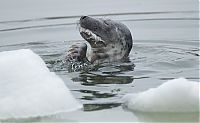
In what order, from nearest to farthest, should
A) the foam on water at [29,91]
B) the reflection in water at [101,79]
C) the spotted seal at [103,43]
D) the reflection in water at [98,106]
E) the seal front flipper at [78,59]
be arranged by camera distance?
the foam on water at [29,91] → the reflection in water at [98,106] → the reflection in water at [101,79] → the seal front flipper at [78,59] → the spotted seal at [103,43]

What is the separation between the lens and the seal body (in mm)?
6133

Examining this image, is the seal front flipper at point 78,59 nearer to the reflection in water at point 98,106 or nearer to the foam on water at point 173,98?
the reflection in water at point 98,106

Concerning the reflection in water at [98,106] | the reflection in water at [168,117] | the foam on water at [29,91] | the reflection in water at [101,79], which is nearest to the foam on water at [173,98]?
the reflection in water at [168,117]

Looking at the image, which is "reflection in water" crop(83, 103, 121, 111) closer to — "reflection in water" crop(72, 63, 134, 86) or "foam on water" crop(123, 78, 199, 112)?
"foam on water" crop(123, 78, 199, 112)

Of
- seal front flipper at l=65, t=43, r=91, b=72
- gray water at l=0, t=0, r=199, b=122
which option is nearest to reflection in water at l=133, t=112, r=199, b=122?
gray water at l=0, t=0, r=199, b=122

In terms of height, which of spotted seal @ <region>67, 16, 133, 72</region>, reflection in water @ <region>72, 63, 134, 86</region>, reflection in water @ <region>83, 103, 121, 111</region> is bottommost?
reflection in water @ <region>72, 63, 134, 86</region>

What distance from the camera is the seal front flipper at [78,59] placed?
235 inches

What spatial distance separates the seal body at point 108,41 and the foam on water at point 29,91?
1.16 m

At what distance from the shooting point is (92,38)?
6.09 metres

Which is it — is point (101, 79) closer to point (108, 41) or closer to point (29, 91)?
point (108, 41)

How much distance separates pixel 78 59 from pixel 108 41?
363 millimetres

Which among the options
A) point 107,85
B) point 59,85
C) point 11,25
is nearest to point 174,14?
point 11,25

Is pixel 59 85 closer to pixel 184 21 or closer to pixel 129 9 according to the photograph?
pixel 184 21

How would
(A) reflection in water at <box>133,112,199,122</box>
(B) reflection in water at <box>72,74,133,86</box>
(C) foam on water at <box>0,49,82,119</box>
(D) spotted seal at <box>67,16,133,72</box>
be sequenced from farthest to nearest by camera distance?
(D) spotted seal at <box>67,16,133,72</box>
(B) reflection in water at <box>72,74,133,86</box>
(C) foam on water at <box>0,49,82,119</box>
(A) reflection in water at <box>133,112,199,122</box>
